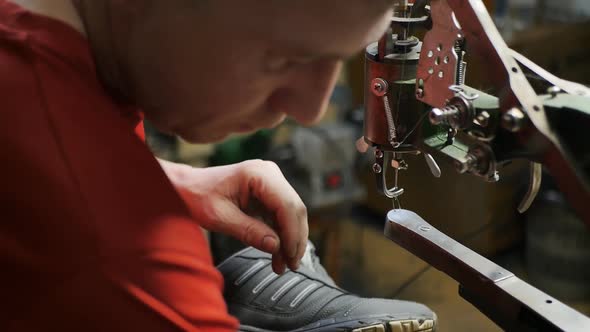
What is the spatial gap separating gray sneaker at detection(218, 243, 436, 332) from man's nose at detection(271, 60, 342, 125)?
0.84 ft

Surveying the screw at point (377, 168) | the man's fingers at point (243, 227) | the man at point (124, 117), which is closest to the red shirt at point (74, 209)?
the man at point (124, 117)

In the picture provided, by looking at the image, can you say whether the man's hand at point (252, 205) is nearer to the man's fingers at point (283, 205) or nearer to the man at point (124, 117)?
the man's fingers at point (283, 205)

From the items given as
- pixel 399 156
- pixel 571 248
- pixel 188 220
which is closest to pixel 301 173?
pixel 571 248

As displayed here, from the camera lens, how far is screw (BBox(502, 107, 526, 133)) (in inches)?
20.2

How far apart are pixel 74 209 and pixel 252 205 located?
0.30 metres

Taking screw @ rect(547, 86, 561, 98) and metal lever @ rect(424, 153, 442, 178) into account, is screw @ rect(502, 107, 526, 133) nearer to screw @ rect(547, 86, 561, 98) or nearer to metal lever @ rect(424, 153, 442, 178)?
screw @ rect(547, 86, 561, 98)

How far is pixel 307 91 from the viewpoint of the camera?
47cm

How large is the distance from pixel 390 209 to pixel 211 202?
23 cm

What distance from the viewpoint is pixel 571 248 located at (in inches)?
63.3

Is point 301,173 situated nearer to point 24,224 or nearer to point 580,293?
point 580,293

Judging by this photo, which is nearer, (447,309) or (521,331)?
(521,331)

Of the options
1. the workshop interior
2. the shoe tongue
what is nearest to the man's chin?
the workshop interior

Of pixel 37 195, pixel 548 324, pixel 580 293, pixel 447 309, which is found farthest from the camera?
pixel 580 293

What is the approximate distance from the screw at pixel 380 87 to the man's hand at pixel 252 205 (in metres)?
0.12
